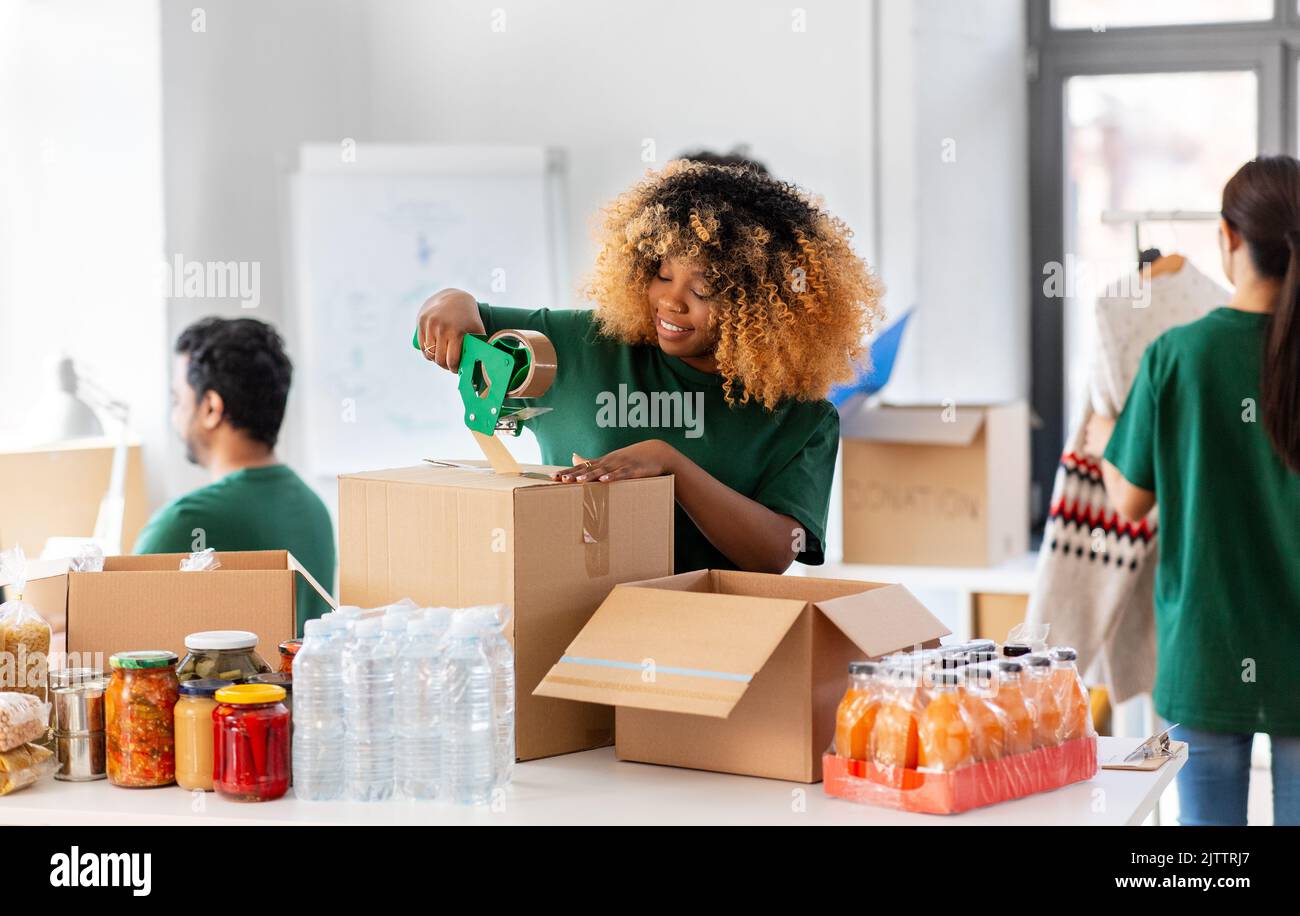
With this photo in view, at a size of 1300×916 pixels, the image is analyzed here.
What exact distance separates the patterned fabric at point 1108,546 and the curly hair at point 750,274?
1051 millimetres

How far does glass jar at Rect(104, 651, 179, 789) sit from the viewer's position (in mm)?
1504

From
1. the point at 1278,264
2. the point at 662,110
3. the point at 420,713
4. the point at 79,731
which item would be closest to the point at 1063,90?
the point at 662,110

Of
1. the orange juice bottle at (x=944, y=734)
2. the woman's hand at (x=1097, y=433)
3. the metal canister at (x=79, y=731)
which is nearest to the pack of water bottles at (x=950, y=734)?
the orange juice bottle at (x=944, y=734)

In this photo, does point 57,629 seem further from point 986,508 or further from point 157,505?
point 986,508

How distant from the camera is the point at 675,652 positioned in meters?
1.52

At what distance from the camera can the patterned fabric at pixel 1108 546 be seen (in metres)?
2.94

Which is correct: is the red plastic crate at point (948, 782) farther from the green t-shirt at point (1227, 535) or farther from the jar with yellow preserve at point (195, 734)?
the green t-shirt at point (1227, 535)

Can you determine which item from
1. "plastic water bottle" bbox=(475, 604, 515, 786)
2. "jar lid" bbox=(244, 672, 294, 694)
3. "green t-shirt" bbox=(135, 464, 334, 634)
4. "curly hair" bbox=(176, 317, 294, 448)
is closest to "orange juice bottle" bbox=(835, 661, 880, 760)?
"plastic water bottle" bbox=(475, 604, 515, 786)

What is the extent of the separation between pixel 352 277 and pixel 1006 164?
1.86 m

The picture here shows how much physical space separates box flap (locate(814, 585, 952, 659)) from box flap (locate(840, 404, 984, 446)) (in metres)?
1.95

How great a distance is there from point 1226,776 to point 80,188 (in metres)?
2.84
